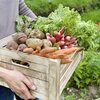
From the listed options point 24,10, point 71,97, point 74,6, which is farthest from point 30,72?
point 74,6

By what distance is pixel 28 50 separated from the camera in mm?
1820

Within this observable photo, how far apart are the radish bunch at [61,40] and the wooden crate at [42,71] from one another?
5.4 inches

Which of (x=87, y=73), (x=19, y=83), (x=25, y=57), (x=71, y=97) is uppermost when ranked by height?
(x=25, y=57)

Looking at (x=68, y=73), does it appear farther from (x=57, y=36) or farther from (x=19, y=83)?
(x=19, y=83)

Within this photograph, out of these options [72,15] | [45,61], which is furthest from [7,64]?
[72,15]

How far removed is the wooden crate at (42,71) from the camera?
1758mm

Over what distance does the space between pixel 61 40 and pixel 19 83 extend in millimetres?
397

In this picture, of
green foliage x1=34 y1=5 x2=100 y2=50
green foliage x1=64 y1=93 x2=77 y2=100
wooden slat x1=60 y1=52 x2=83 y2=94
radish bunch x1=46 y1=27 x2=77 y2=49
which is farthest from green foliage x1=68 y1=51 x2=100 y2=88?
radish bunch x1=46 y1=27 x2=77 y2=49

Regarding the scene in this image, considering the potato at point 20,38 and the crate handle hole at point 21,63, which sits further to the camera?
the potato at point 20,38

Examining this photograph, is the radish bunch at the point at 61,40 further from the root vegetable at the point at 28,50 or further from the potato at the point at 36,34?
the root vegetable at the point at 28,50

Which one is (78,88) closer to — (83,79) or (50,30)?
(83,79)

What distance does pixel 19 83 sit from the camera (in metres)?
1.79

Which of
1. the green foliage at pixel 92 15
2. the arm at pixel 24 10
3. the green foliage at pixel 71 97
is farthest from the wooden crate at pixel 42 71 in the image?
the green foliage at pixel 92 15

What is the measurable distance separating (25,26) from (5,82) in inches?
19.9
